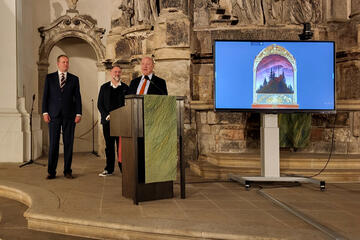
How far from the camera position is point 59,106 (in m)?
5.64

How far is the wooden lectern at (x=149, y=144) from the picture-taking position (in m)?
3.98

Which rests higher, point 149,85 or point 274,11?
point 274,11

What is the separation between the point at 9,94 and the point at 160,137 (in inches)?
203

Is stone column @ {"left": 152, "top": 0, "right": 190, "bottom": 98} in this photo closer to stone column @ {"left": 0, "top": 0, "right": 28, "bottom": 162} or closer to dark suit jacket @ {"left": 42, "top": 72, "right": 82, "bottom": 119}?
dark suit jacket @ {"left": 42, "top": 72, "right": 82, "bottom": 119}

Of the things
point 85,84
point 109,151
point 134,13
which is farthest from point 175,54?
point 85,84

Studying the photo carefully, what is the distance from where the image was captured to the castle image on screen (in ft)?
16.2

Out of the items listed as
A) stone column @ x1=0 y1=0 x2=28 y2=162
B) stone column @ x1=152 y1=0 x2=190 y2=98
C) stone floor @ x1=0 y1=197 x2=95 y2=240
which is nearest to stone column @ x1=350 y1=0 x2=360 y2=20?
stone column @ x1=152 y1=0 x2=190 y2=98

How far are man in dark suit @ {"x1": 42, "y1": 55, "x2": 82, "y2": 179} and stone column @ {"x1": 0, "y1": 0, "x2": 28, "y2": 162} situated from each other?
264 centimetres

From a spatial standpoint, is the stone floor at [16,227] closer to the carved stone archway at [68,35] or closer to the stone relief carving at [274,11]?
the stone relief carving at [274,11]

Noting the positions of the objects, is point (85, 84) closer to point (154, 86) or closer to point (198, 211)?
point (154, 86)

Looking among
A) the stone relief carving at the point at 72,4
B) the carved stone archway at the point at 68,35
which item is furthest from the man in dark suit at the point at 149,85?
the stone relief carving at the point at 72,4

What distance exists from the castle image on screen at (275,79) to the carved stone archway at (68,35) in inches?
235

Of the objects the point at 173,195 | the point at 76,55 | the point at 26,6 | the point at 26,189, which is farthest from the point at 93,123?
the point at 173,195

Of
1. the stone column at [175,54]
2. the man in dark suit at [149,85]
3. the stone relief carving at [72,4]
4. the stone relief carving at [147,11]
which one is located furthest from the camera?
the stone relief carving at [72,4]
